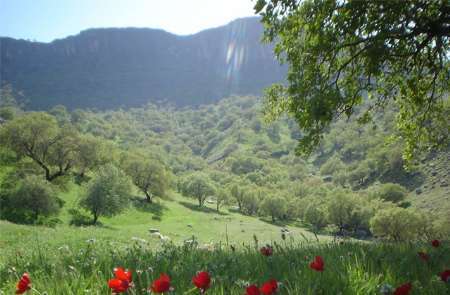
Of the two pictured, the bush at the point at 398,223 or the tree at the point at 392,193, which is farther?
the tree at the point at 392,193

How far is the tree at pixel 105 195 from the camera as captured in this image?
66.1 m

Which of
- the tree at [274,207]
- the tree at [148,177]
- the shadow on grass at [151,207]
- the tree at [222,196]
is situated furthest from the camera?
the tree at [222,196]

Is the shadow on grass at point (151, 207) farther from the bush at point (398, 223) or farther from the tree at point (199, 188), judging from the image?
the bush at point (398, 223)

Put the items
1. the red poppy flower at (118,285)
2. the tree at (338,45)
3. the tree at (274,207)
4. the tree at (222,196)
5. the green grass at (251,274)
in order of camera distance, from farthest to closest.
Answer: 1. the tree at (222,196)
2. the tree at (274,207)
3. the tree at (338,45)
4. the green grass at (251,274)
5. the red poppy flower at (118,285)

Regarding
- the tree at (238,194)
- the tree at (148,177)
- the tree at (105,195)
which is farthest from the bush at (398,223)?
the tree at (238,194)

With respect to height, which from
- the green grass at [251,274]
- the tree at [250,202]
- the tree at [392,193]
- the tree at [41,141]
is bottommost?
the tree at [250,202]

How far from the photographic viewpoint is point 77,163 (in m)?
83.4

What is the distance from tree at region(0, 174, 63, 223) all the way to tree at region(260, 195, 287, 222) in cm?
8111

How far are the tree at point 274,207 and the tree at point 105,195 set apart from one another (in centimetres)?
6549

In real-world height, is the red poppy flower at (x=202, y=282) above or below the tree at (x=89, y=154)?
above

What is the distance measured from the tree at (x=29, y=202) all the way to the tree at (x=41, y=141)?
16059 mm

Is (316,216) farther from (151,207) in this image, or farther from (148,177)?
(148,177)

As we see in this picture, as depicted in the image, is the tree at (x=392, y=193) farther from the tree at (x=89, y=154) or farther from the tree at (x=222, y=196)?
the tree at (x=89, y=154)

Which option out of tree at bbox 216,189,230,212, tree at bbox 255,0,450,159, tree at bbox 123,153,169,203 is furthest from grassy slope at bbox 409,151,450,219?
tree at bbox 255,0,450,159
